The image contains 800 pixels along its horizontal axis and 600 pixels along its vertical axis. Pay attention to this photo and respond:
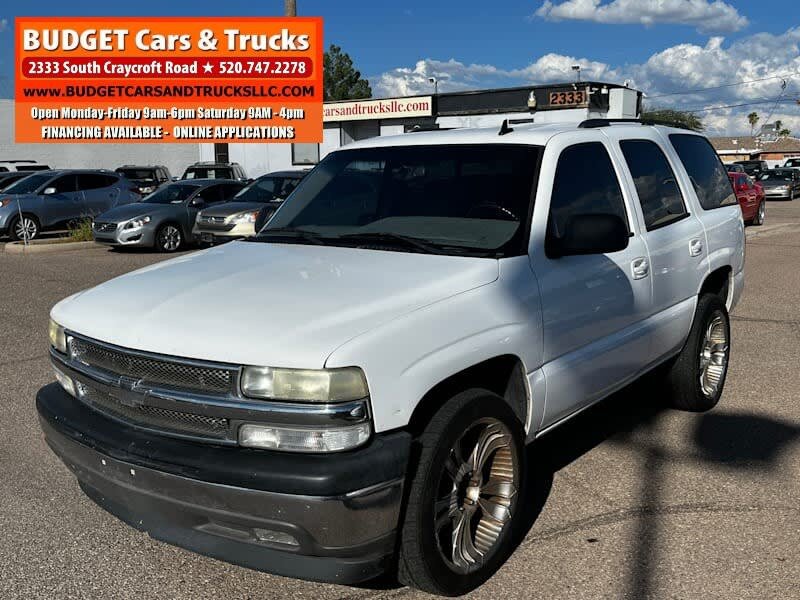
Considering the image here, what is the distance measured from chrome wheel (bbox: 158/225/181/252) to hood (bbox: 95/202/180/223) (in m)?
0.33

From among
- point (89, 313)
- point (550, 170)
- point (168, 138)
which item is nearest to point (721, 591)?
point (550, 170)

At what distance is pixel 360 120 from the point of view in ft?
136

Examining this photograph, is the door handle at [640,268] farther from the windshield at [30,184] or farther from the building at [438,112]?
the building at [438,112]

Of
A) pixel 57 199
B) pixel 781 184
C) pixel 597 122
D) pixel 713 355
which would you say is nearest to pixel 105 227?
pixel 57 199

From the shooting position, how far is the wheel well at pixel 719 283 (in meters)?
5.94

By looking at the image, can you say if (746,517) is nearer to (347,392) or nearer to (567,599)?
(567,599)

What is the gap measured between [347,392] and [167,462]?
706 mm

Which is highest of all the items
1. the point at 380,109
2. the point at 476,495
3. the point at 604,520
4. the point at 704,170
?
the point at 380,109

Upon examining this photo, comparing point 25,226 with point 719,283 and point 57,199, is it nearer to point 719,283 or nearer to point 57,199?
point 57,199

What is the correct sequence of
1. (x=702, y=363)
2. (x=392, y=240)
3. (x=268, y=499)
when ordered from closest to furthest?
1. (x=268, y=499)
2. (x=392, y=240)
3. (x=702, y=363)

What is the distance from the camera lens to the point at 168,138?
41281 mm

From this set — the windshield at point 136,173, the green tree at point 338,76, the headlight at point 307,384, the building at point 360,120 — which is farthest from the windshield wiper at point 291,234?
the green tree at point 338,76

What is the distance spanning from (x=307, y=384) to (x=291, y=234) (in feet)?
5.75

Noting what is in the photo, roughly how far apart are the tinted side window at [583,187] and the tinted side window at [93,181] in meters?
17.6
